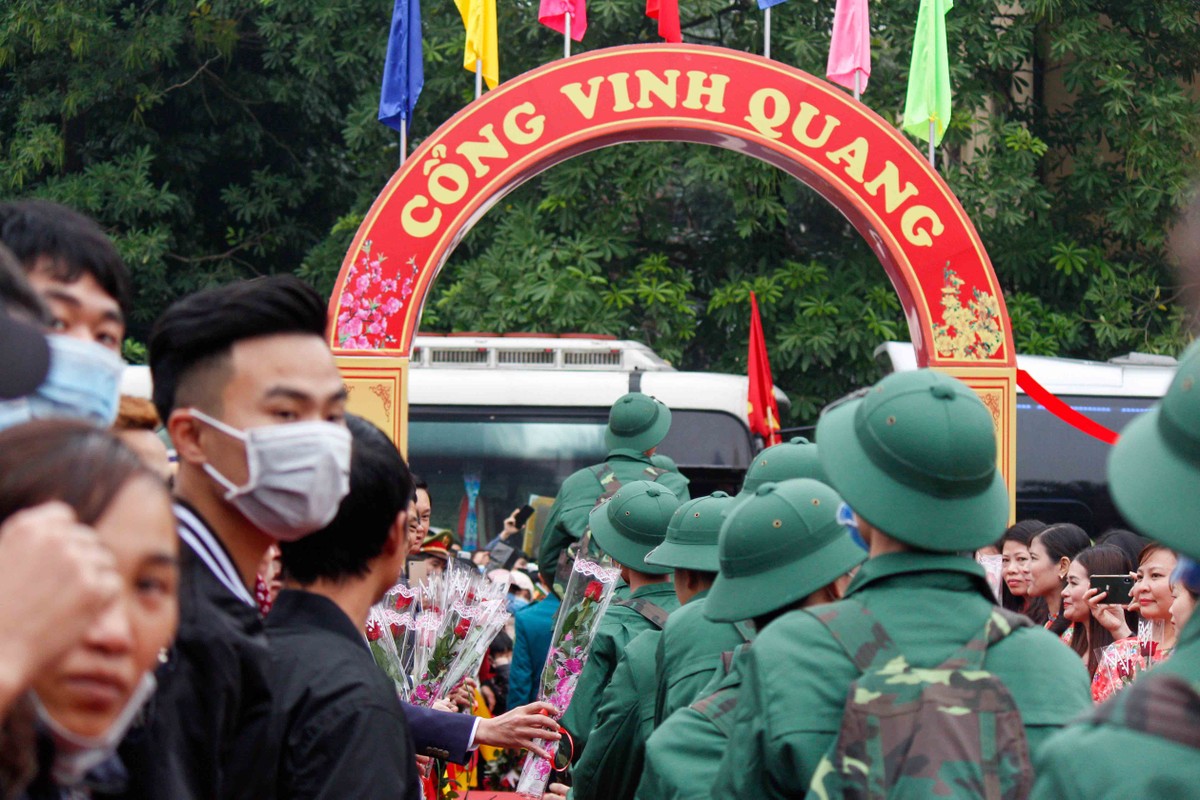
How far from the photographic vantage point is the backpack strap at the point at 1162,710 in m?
1.51

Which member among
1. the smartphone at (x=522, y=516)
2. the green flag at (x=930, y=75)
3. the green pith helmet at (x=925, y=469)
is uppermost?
the green flag at (x=930, y=75)

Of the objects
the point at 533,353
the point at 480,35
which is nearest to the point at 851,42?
the point at 480,35

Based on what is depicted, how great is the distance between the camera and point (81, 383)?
2.10 meters

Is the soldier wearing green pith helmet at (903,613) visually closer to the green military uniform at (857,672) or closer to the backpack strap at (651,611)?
the green military uniform at (857,672)

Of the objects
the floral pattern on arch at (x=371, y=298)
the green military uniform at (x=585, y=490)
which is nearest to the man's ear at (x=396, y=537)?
the green military uniform at (x=585, y=490)

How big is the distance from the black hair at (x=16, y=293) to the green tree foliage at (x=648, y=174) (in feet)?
36.9

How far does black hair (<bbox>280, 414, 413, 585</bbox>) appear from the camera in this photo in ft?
8.68

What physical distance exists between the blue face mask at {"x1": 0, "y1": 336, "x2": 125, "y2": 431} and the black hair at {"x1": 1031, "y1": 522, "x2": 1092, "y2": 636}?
4.88 m

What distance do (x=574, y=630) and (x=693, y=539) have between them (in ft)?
4.49

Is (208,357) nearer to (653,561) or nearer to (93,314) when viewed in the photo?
(93,314)

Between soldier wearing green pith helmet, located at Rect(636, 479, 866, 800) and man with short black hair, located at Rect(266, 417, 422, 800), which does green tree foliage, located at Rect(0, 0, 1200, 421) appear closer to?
soldier wearing green pith helmet, located at Rect(636, 479, 866, 800)

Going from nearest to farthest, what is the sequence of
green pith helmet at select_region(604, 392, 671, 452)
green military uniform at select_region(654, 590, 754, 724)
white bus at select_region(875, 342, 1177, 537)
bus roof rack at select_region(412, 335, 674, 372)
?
green military uniform at select_region(654, 590, 754, 724)
green pith helmet at select_region(604, 392, 671, 452)
bus roof rack at select_region(412, 335, 674, 372)
white bus at select_region(875, 342, 1177, 537)

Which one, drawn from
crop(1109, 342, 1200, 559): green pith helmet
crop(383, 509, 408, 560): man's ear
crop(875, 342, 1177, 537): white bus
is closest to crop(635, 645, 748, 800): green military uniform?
crop(383, 509, 408, 560): man's ear

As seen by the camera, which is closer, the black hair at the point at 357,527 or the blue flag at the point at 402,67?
the black hair at the point at 357,527
